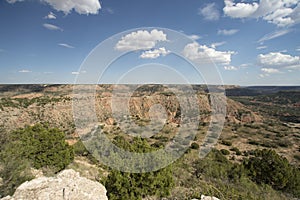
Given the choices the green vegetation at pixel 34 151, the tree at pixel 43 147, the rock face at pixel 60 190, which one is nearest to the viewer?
the rock face at pixel 60 190

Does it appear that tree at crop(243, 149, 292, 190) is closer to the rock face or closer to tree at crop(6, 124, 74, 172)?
the rock face

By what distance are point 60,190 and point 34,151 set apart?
31.2 feet

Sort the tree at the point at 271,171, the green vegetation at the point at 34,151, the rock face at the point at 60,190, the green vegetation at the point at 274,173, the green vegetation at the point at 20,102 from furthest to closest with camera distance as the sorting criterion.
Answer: the green vegetation at the point at 20,102 → the tree at the point at 271,171 → the green vegetation at the point at 274,173 → the green vegetation at the point at 34,151 → the rock face at the point at 60,190

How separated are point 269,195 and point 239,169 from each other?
155 inches

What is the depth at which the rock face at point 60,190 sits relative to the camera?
583 cm

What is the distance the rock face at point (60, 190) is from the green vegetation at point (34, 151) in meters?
4.38

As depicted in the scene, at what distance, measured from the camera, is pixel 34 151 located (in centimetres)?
1397

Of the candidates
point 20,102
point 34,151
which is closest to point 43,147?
point 34,151

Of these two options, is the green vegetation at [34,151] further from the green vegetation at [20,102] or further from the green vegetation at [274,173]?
the green vegetation at [20,102]

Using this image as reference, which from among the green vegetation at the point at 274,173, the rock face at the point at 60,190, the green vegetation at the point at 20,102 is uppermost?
the rock face at the point at 60,190

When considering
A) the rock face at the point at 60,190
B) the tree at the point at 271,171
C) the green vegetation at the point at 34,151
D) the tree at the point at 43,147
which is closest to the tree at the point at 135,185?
the rock face at the point at 60,190

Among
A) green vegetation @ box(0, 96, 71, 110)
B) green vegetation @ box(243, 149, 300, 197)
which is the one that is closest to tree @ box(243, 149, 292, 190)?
green vegetation @ box(243, 149, 300, 197)

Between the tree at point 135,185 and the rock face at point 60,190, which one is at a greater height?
the rock face at point 60,190

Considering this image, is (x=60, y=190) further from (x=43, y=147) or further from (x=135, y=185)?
(x=43, y=147)
